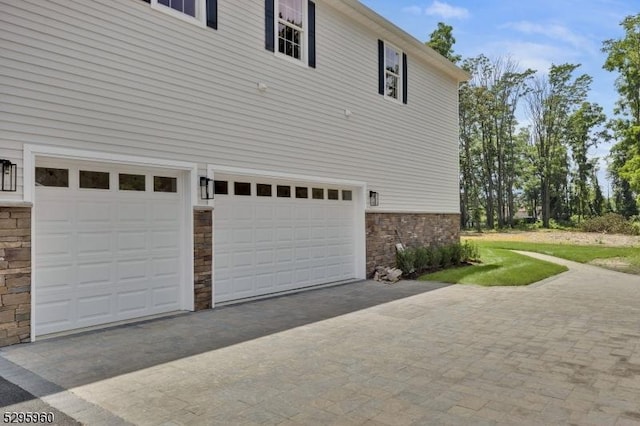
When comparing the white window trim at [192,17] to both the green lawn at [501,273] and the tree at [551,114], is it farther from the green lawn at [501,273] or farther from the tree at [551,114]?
the tree at [551,114]

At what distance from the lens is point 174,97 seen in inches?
283

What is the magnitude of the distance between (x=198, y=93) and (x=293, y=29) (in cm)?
315

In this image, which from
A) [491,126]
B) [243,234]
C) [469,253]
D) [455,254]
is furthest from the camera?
[491,126]

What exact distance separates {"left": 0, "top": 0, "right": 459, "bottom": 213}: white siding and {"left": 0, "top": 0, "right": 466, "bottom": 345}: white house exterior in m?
0.02

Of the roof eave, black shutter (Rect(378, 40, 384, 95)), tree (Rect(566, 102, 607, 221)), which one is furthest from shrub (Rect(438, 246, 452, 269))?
tree (Rect(566, 102, 607, 221))

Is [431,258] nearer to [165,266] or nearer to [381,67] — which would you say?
[381,67]

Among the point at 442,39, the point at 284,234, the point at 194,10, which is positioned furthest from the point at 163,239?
the point at 442,39

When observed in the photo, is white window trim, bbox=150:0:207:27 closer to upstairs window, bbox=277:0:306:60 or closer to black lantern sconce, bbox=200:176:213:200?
upstairs window, bbox=277:0:306:60

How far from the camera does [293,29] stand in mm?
9570

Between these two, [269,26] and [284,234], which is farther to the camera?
[284,234]

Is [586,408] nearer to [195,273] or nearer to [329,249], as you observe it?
[195,273]

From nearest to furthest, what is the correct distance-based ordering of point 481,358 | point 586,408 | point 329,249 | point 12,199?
point 586,408
point 481,358
point 12,199
point 329,249

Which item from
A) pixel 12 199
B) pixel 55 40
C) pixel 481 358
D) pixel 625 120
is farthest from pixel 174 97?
pixel 625 120

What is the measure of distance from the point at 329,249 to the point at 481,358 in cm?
592
